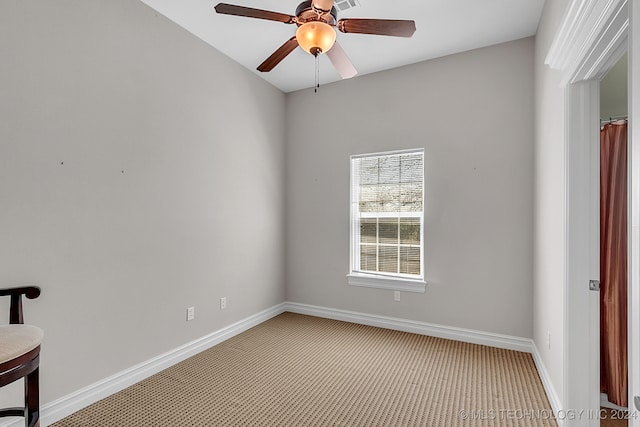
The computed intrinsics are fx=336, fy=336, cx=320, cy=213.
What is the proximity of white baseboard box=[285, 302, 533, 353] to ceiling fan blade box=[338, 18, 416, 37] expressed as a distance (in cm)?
278

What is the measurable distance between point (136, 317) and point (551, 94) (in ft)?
A: 11.2

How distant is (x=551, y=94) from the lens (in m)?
2.33

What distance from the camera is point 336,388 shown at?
8.14 ft

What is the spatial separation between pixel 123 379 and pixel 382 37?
11.5ft

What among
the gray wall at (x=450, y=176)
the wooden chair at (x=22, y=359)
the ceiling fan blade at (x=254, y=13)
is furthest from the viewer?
the gray wall at (x=450, y=176)

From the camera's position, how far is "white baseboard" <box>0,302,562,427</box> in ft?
6.93

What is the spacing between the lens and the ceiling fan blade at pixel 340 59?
2.22m

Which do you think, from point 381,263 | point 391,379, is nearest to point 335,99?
point 381,263

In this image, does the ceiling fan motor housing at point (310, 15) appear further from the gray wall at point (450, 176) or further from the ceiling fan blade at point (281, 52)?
the gray wall at point (450, 176)

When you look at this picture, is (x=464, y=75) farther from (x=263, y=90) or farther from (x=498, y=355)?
(x=498, y=355)

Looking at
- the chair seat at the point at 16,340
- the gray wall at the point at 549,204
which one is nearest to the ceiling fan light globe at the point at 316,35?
the gray wall at the point at 549,204

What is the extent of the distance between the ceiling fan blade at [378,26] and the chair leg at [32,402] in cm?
241

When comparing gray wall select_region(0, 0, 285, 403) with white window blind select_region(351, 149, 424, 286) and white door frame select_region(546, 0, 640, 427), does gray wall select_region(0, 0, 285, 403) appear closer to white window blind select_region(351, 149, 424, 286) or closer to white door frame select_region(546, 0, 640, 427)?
white window blind select_region(351, 149, 424, 286)

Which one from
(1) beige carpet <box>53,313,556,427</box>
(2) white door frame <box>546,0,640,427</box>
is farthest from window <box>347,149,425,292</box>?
(2) white door frame <box>546,0,640,427</box>
